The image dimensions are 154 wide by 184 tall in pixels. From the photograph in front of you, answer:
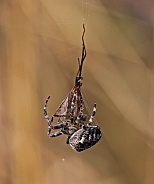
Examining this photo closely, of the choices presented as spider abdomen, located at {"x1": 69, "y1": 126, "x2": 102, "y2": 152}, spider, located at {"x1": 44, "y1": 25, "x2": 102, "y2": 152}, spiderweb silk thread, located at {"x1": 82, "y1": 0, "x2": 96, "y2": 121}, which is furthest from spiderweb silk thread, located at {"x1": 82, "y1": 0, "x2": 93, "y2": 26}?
spider abdomen, located at {"x1": 69, "y1": 126, "x2": 102, "y2": 152}

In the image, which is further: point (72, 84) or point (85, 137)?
point (72, 84)

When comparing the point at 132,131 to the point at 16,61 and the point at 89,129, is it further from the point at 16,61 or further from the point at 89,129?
the point at 16,61

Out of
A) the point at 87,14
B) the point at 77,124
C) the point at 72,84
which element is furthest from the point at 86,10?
the point at 77,124

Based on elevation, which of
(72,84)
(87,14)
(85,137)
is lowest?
(85,137)

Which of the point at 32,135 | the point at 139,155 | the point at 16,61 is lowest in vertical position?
the point at 139,155

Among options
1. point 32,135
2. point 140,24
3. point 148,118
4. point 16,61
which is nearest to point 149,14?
point 140,24

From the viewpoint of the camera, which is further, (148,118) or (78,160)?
(78,160)

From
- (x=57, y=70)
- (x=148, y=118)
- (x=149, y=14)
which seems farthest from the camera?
(x=57, y=70)

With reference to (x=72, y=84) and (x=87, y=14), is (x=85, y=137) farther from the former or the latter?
(x=87, y=14)

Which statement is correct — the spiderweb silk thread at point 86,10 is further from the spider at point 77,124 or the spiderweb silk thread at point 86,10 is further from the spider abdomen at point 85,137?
the spider abdomen at point 85,137
